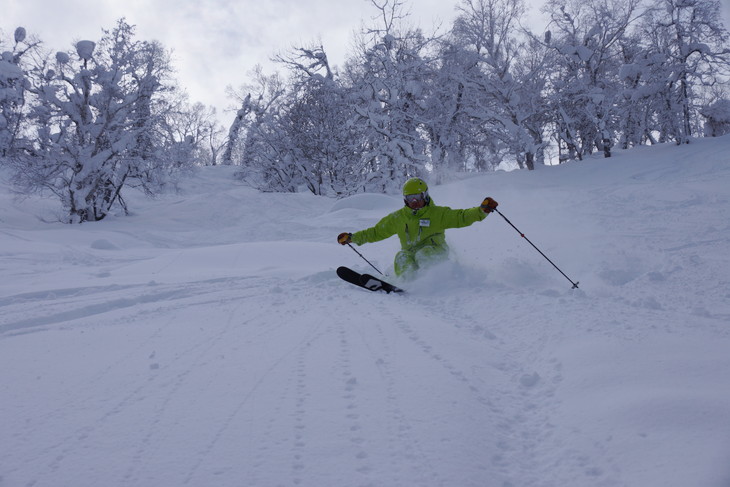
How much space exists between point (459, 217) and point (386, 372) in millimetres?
3480

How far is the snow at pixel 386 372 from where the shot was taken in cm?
192

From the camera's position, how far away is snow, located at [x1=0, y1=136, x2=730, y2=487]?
1921 mm

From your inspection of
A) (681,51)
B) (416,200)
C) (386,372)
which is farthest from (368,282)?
(681,51)

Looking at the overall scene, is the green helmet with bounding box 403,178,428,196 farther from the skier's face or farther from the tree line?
the tree line

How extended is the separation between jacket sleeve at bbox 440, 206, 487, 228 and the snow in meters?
0.52

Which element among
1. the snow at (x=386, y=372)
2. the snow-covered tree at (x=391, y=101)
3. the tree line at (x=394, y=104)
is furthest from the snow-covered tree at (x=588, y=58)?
the snow at (x=386, y=372)

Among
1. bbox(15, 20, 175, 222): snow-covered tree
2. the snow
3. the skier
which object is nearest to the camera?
the snow

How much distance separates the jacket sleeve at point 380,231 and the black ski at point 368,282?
3.02 feet

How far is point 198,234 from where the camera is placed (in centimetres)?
1536

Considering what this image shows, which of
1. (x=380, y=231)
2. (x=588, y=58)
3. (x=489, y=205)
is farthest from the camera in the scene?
(x=588, y=58)

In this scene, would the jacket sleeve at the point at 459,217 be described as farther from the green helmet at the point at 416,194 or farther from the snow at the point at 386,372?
the snow at the point at 386,372

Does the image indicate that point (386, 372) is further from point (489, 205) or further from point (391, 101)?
point (391, 101)

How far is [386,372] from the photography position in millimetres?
2867

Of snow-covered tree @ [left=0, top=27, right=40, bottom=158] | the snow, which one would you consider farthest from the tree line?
the snow
